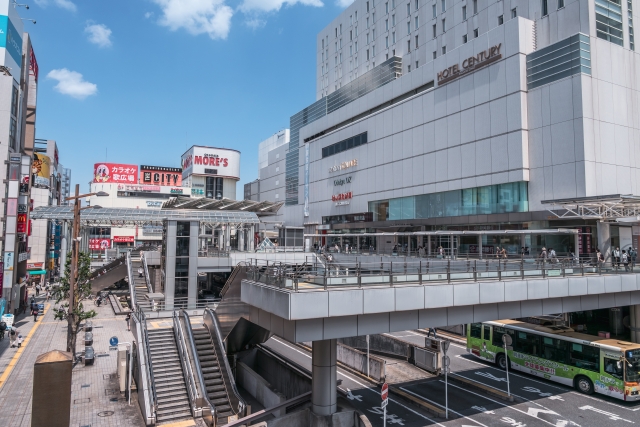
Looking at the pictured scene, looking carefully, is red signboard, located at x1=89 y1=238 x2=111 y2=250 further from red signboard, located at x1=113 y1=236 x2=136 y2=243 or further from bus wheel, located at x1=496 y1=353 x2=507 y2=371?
bus wheel, located at x1=496 y1=353 x2=507 y2=371

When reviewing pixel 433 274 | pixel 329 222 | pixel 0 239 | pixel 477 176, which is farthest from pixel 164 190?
pixel 433 274

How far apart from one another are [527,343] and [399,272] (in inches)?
486

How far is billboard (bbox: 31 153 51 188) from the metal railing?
53632 millimetres

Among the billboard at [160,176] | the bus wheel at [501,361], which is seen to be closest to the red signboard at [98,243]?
the billboard at [160,176]

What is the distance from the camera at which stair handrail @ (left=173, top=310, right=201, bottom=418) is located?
16620 mm

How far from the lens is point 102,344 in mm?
27250

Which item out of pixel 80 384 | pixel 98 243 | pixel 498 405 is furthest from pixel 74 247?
pixel 98 243

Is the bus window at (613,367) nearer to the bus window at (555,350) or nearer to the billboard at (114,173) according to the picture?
the bus window at (555,350)

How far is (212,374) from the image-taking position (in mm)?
18609

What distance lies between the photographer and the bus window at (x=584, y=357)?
19.6 meters

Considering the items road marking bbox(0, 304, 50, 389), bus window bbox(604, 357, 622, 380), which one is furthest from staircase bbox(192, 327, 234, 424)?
bus window bbox(604, 357, 622, 380)

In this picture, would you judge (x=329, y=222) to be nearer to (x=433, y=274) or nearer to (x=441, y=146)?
(x=441, y=146)

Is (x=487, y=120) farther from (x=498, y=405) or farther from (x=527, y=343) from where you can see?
(x=498, y=405)

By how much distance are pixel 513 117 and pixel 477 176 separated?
608 cm
